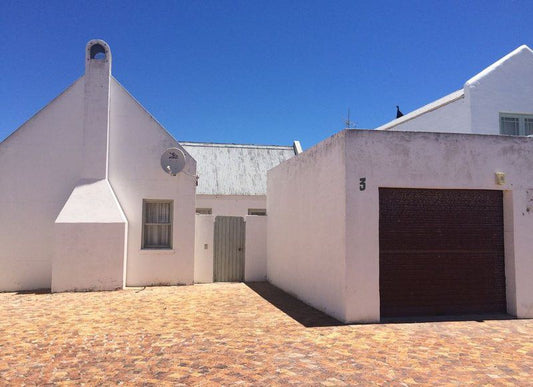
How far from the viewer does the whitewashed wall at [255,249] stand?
13977mm

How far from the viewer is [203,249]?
13492 mm

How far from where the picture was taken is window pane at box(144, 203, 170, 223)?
12.9m

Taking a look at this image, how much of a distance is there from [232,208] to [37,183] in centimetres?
830

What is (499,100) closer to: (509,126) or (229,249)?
(509,126)

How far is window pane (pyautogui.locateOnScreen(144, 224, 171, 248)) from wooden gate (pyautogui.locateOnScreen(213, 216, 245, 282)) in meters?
1.67

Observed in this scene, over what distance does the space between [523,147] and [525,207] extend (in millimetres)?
1294

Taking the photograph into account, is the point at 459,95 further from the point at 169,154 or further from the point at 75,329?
the point at 75,329

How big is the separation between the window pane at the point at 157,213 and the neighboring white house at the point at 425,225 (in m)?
5.96

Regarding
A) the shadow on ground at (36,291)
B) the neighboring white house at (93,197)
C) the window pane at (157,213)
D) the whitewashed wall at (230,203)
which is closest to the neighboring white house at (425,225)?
the neighboring white house at (93,197)

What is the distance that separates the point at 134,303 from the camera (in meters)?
9.80

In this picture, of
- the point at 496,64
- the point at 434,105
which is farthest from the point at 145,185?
the point at 496,64

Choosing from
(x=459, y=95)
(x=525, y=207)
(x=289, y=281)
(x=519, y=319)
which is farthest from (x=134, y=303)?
(x=459, y=95)

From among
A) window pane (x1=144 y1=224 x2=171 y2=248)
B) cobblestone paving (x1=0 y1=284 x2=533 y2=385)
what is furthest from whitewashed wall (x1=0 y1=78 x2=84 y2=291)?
cobblestone paving (x1=0 y1=284 x2=533 y2=385)

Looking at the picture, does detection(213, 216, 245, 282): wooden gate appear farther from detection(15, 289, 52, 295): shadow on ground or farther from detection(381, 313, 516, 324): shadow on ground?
detection(381, 313, 516, 324): shadow on ground
